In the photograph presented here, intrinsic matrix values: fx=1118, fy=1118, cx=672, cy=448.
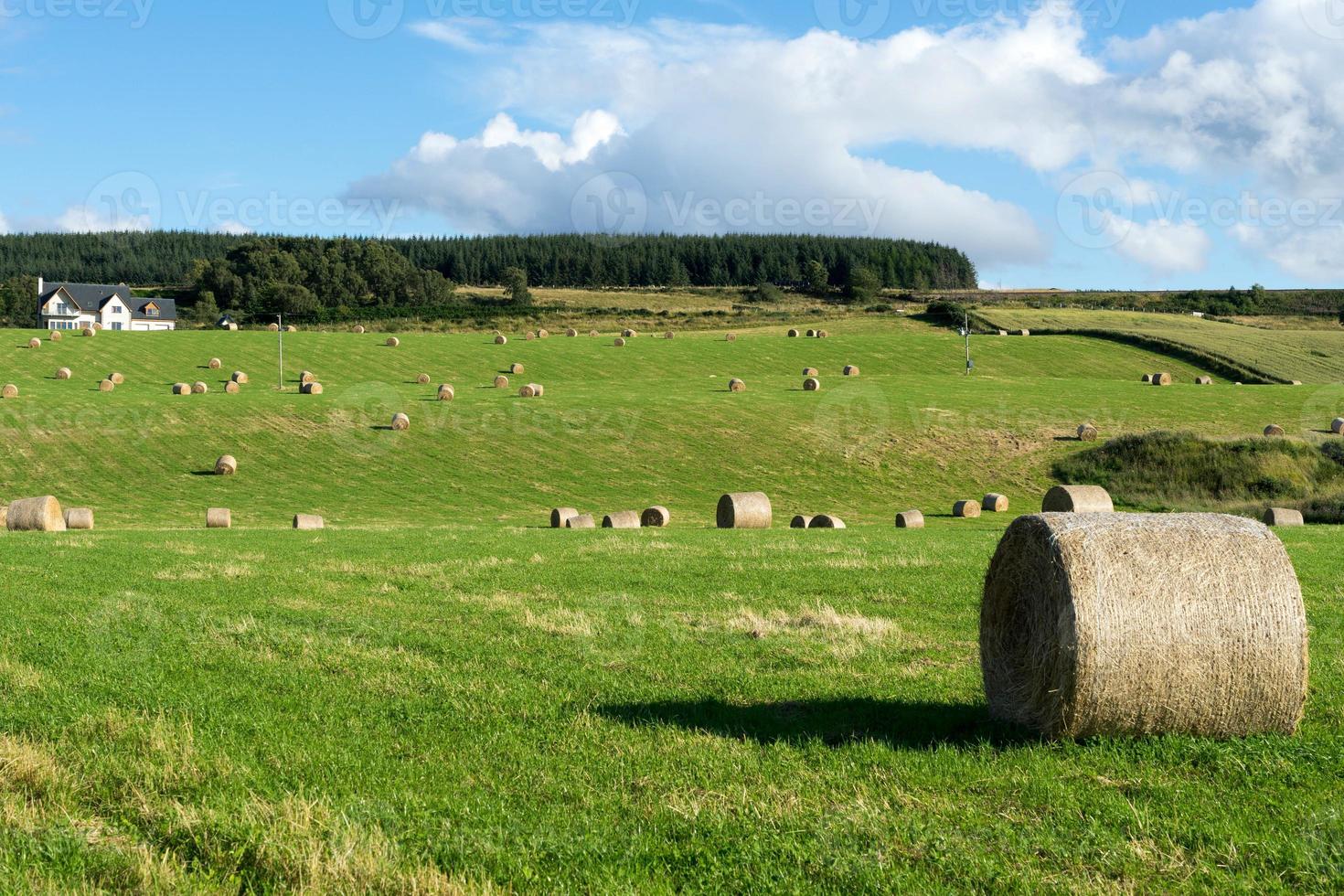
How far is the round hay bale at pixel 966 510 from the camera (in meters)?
44.8

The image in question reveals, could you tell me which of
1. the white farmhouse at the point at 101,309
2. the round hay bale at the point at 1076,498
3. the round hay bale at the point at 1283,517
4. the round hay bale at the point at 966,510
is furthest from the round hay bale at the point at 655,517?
the white farmhouse at the point at 101,309

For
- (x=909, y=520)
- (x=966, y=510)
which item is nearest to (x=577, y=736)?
(x=909, y=520)

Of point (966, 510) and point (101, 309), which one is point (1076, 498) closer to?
point (966, 510)

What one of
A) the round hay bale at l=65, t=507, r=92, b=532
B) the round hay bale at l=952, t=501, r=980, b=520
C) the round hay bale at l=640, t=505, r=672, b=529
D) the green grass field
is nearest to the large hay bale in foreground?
the green grass field

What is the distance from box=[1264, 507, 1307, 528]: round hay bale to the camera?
36.8 meters

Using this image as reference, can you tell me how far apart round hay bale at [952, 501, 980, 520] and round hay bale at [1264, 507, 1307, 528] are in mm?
10577

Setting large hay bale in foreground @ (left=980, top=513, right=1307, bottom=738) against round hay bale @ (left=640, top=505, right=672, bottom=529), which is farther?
round hay bale @ (left=640, top=505, right=672, bottom=529)

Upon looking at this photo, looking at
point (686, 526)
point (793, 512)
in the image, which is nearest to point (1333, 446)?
point (793, 512)

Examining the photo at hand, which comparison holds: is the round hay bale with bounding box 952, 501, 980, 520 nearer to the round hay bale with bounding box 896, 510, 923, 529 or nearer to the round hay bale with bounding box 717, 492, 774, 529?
the round hay bale with bounding box 896, 510, 923, 529

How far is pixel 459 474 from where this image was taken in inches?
2026

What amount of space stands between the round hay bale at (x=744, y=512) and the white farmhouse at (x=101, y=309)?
139 m

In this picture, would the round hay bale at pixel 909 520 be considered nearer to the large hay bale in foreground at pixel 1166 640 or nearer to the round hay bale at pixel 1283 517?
the round hay bale at pixel 1283 517

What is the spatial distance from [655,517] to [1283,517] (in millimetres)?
21062

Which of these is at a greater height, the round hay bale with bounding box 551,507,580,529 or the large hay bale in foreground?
the large hay bale in foreground
